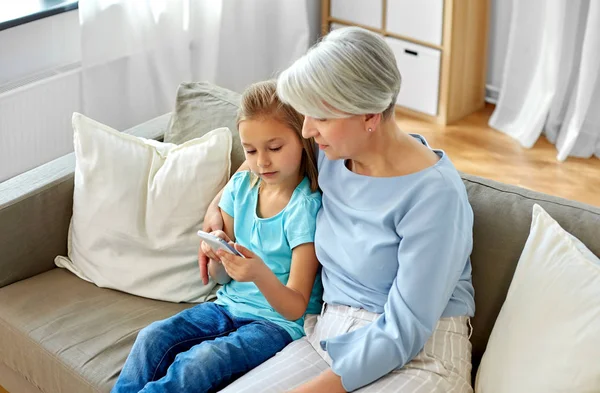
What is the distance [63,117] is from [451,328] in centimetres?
200

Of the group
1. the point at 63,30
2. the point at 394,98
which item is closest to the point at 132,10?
the point at 63,30

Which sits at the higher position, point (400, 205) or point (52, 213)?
point (400, 205)

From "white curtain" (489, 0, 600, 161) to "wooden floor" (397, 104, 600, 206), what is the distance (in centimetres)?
5

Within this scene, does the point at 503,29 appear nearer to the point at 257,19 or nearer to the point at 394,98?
the point at 257,19

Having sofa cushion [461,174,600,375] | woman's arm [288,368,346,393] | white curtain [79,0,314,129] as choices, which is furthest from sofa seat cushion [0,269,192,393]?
white curtain [79,0,314,129]

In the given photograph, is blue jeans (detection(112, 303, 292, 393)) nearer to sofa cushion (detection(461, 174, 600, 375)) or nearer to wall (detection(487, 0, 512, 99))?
sofa cushion (detection(461, 174, 600, 375))

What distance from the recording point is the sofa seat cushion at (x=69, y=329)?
2.00 metres

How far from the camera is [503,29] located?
3857mm

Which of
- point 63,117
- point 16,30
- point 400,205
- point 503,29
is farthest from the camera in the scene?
point 503,29

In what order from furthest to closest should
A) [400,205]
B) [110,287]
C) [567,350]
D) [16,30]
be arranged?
[16,30] < [110,287] < [400,205] < [567,350]

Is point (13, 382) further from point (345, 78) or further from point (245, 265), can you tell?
point (345, 78)

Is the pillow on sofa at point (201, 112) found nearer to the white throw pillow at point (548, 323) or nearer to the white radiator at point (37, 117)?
the white throw pillow at point (548, 323)

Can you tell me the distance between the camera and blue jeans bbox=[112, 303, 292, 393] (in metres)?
1.83

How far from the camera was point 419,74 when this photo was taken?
3859mm
